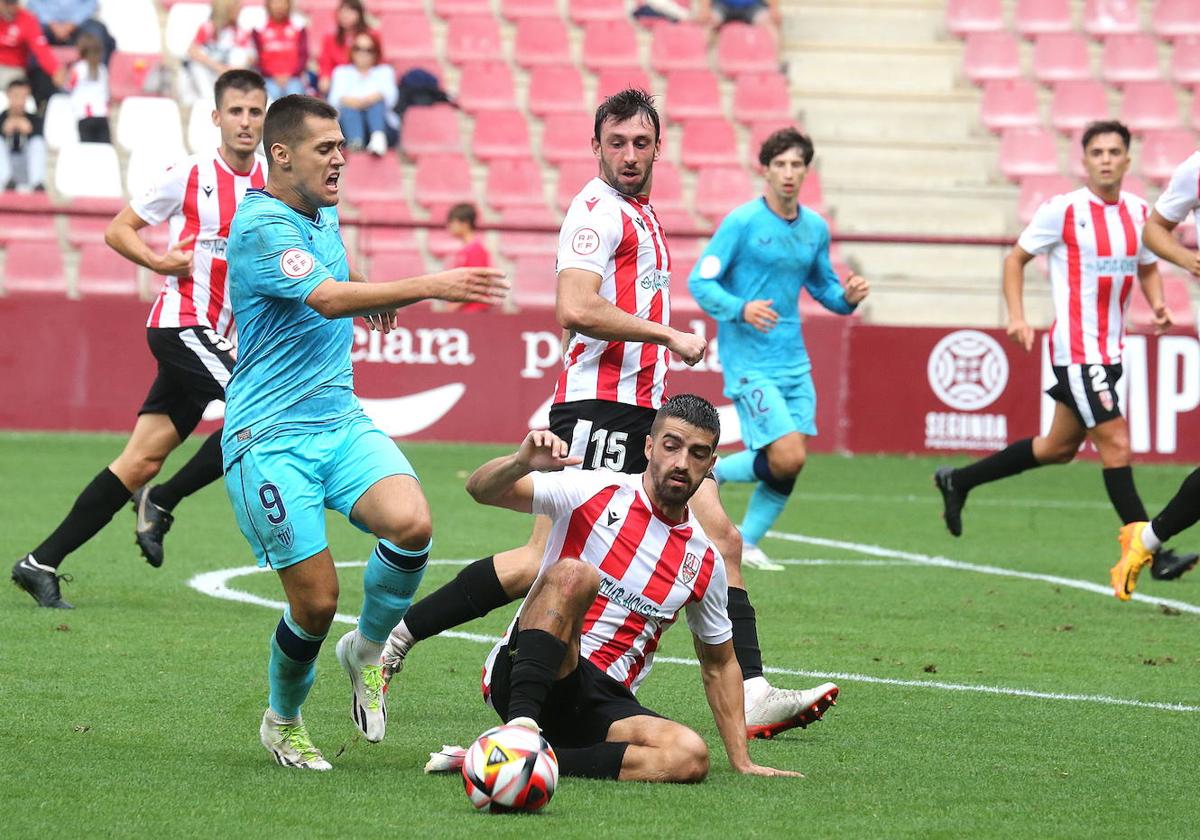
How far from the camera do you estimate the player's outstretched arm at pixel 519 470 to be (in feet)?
15.8

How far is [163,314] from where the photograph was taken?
8320 mm

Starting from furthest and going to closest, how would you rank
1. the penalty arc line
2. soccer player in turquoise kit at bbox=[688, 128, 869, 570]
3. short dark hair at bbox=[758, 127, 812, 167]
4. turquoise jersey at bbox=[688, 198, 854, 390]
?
turquoise jersey at bbox=[688, 198, 854, 390], soccer player in turquoise kit at bbox=[688, 128, 869, 570], short dark hair at bbox=[758, 127, 812, 167], the penalty arc line

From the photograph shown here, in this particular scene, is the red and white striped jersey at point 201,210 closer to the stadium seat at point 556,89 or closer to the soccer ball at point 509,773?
the soccer ball at point 509,773

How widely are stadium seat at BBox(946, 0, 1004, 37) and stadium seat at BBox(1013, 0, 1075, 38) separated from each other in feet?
0.73

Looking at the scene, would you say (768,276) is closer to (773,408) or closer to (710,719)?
(773,408)

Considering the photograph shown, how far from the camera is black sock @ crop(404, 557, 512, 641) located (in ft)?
19.9

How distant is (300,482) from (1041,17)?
18047 mm

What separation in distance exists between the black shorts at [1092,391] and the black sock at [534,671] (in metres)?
5.49

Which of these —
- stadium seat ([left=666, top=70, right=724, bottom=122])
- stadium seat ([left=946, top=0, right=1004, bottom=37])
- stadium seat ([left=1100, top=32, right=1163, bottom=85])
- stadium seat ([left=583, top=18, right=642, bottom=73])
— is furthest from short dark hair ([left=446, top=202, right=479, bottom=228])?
stadium seat ([left=1100, top=32, right=1163, bottom=85])

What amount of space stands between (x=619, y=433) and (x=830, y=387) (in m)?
9.80

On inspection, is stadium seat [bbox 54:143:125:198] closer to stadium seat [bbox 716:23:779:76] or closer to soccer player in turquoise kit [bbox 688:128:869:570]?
stadium seat [bbox 716:23:779:76]

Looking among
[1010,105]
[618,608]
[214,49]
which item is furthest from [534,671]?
[1010,105]

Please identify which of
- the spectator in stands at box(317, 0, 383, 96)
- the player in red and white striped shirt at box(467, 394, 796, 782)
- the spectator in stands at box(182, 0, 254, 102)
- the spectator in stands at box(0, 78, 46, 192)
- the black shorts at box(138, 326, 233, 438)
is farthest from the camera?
the spectator in stands at box(182, 0, 254, 102)

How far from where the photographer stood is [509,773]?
4.64m
